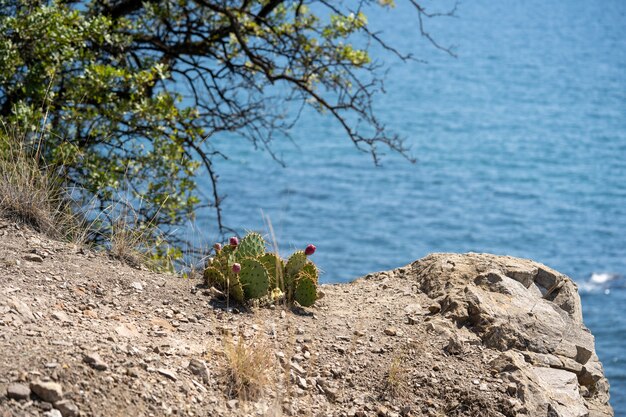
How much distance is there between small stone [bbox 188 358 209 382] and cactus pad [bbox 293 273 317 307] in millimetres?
1200

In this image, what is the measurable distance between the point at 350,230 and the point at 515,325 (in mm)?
14545

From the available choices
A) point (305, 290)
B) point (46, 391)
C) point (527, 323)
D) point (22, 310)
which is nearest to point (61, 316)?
point (22, 310)

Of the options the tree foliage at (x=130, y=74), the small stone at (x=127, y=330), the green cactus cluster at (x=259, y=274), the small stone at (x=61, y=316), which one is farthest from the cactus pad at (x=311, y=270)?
the small stone at (x=61, y=316)

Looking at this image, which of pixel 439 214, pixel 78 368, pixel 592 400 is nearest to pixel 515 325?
pixel 592 400

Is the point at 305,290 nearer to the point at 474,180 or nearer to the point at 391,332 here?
the point at 391,332

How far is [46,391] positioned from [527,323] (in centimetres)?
287

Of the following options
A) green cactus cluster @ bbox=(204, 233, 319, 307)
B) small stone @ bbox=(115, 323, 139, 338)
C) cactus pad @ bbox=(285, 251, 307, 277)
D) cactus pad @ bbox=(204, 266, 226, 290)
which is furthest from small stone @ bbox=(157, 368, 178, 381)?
cactus pad @ bbox=(285, 251, 307, 277)

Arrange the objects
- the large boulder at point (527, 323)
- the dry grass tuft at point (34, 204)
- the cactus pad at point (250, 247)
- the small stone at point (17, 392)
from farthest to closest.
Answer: the dry grass tuft at point (34, 204)
the cactus pad at point (250, 247)
the large boulder at point (527, 323)
the small stone at point (17, 392)

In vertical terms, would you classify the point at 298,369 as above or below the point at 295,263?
below

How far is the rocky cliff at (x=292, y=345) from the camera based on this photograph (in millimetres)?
4099

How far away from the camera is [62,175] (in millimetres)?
7207

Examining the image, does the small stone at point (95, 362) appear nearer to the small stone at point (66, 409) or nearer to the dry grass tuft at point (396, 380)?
the small stone at point (66, 409)

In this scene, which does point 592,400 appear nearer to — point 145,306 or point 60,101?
point 145,306

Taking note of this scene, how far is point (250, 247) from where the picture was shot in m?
5.64
